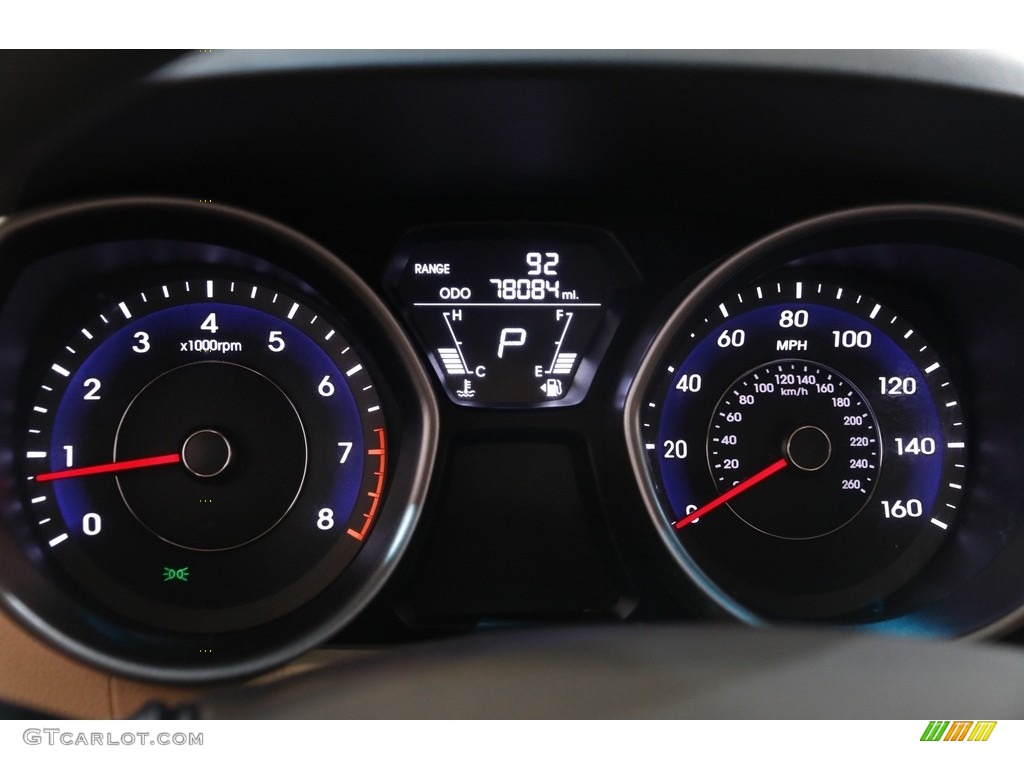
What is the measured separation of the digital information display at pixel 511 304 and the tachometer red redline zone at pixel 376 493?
0.19m

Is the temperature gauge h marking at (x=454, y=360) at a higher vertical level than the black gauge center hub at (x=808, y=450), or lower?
higher

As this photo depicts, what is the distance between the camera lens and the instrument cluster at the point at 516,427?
7.18ft

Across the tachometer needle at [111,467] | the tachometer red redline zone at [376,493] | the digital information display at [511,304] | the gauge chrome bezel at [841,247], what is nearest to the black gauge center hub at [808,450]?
the gauge chrome bezel at [841,247]

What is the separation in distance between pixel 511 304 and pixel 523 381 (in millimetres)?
182

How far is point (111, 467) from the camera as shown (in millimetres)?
2234

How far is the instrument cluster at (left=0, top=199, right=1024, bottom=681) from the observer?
219cm

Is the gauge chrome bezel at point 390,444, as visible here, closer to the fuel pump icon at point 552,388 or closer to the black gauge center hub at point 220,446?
the black gauge center hub at point 220,446

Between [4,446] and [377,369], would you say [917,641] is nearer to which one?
[377,369]

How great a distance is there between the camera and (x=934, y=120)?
180 cm

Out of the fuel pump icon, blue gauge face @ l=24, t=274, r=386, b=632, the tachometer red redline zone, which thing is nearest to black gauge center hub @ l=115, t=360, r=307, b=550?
blue gauge face @ l=24, t=274, r=386, b=632

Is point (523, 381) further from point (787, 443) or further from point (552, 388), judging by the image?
point (787, 443)

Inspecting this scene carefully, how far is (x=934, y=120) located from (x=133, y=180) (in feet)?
4.93

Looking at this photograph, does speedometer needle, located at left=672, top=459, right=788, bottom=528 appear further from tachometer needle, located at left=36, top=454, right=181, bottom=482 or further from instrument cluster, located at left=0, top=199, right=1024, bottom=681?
tachometer needle, located at left=36, top=454, right=181, bottom=482

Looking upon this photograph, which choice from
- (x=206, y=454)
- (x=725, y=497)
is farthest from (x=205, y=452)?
(x=725, y=497)
